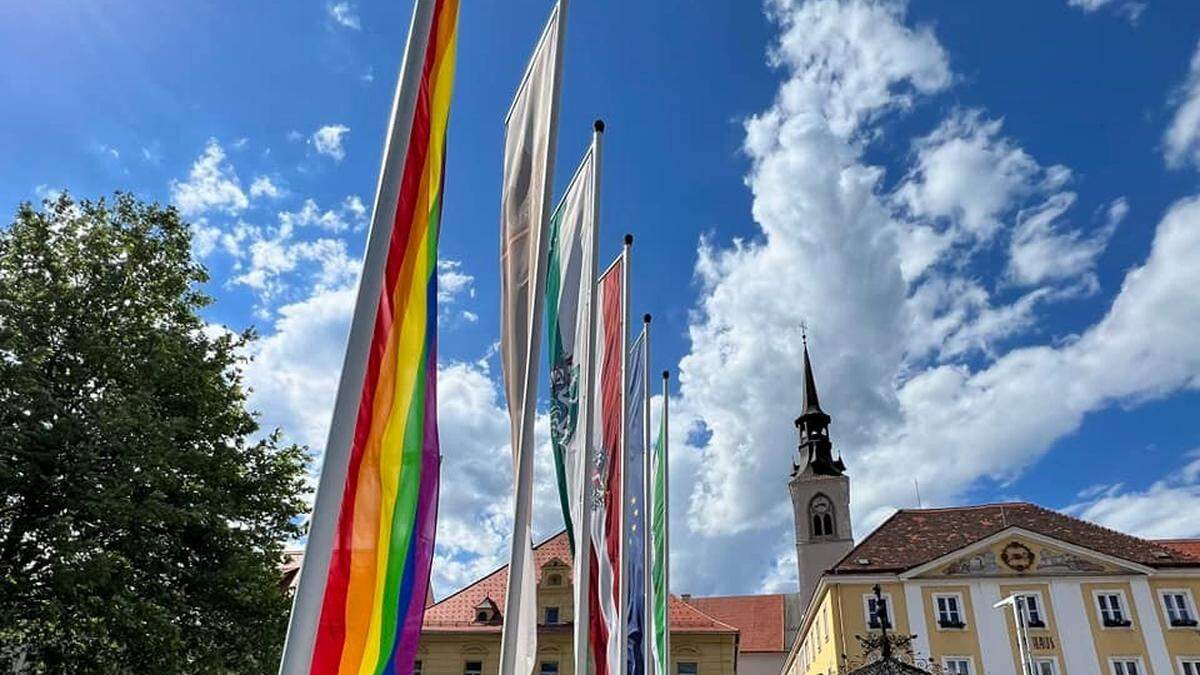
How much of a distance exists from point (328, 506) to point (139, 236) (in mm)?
17297

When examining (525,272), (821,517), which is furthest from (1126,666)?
(525,272)

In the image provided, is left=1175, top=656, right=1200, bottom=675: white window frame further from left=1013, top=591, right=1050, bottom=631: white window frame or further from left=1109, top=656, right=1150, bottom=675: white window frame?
left=1013, top=591, right=1050, bottom=631: white window frame

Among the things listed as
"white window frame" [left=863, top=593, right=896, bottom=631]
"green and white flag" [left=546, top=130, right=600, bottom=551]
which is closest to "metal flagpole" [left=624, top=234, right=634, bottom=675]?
"green and white flag" [left=546, top=130, right=600, bottom=551]

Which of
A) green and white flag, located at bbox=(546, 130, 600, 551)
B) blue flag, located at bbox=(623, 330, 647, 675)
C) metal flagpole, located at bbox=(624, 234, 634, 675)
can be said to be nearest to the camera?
green and white flag, located at bbox=(546, 130, 600, 551)

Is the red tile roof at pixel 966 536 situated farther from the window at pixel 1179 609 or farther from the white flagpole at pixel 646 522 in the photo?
the white flagpole at pixel 646 522

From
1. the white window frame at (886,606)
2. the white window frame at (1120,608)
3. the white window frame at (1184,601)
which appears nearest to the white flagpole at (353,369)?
the white window frame at (886,606)

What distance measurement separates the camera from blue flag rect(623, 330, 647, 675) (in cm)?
1211

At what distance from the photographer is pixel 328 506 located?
5180 mm

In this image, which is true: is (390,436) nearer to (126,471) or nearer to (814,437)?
(126,471)

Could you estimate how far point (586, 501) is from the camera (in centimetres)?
973

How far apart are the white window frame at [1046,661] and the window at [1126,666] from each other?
256 centimetres

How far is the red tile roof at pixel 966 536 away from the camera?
4209 centimetres

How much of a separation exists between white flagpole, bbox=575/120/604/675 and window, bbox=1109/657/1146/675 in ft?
131

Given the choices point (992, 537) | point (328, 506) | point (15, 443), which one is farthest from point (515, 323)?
point (992, 537)
